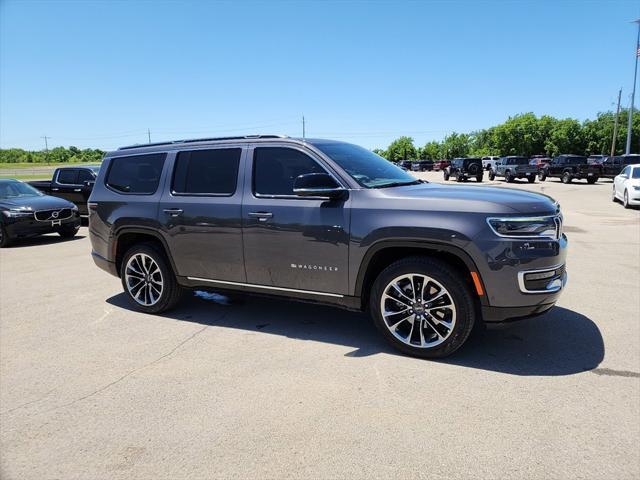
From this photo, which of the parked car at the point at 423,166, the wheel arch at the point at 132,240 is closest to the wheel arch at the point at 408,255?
the wheel arch at the point at 132,240

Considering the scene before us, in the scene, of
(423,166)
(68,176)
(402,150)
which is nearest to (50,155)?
(402,150)

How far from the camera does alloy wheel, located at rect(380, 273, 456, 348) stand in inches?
150

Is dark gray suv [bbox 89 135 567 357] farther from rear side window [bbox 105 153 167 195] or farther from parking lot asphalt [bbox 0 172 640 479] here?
parking lot asphalt [bbox 0 172 640 479]

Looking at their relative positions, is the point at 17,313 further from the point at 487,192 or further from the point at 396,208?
the point at 487,192

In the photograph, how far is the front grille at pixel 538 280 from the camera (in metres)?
3.53

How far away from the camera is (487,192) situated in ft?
13.1

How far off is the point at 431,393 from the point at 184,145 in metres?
3.64

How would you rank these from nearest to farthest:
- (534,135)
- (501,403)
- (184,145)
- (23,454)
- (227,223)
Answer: (23,454) < (501,403) < (227,223) < (184,145) < (534,135)

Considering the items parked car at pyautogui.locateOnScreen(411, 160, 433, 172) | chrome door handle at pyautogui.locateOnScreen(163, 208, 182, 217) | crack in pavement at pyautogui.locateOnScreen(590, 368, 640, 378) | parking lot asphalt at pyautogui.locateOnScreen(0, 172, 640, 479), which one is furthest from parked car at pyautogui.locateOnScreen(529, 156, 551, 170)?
parked car at pyautogui.locateOnScreen(411, 160, 433, 172)

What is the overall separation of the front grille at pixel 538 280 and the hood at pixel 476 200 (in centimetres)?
47

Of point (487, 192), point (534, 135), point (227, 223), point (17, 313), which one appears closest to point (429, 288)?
point (487, 192)

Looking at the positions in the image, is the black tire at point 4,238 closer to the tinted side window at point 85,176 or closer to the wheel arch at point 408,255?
the tinted side window at point 85,176

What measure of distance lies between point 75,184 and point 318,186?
13151 mm

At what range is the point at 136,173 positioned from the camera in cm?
540
